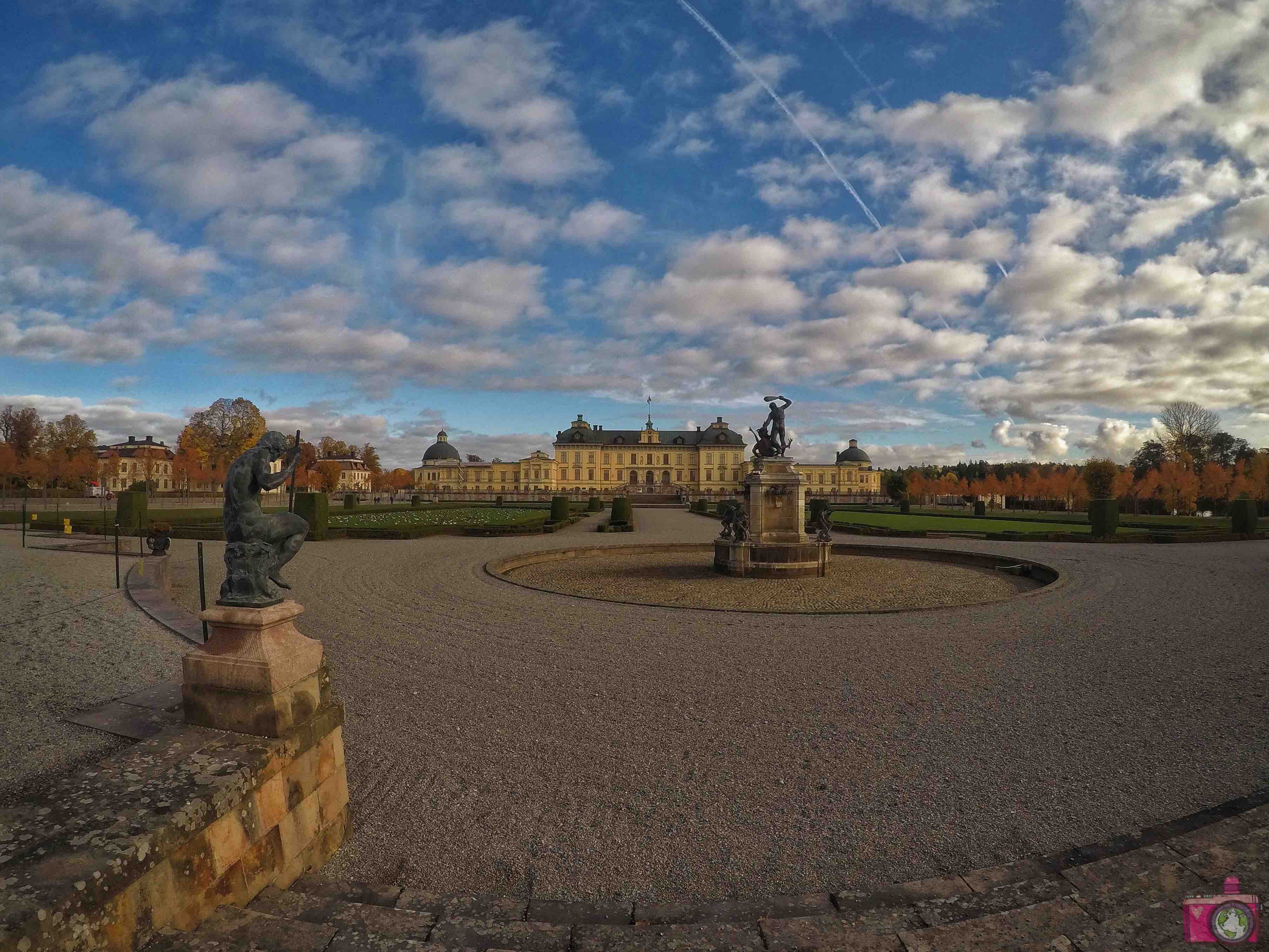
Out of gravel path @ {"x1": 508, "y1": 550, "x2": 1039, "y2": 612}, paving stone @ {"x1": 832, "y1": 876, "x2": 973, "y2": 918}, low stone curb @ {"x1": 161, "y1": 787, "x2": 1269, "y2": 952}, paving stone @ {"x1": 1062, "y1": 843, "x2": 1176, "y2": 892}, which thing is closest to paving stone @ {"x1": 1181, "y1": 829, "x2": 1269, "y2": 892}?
low stone curb @ {"x1": 161, "y1": 787, "x2": 1269, "y2": 952}

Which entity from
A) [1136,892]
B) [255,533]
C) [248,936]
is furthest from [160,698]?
[1136,892]

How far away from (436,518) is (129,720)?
3285 cm

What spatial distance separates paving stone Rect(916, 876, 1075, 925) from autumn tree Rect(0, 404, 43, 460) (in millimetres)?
78787

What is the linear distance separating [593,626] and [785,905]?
6.14 m

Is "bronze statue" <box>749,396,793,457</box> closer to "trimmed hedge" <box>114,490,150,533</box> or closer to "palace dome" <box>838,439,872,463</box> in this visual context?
"trimmed hedge" <box>114,490,150,533</box>

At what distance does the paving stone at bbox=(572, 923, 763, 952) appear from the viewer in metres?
2.61

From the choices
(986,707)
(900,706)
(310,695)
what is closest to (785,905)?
(310,695)

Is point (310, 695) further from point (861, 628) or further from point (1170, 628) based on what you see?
point (1170, 628)

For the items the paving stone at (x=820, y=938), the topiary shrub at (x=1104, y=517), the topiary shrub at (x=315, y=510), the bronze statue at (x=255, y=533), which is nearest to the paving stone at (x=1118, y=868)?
the paving stone at (x=820, y=938)

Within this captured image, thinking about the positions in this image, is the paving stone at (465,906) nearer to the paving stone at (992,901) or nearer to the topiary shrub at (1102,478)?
the paving stone at (992,901)

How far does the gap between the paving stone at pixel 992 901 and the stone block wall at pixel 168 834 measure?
10.3 feet

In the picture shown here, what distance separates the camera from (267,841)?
3.12 m

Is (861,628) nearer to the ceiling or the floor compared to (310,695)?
nearer to the floor

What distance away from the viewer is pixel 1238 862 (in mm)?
3070
